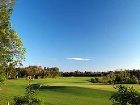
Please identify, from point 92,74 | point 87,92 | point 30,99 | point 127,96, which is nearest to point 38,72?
point 92,74

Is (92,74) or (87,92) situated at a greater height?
(92,74)

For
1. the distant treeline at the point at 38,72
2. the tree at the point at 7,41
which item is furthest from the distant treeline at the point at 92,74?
the tree at the point at 7,41

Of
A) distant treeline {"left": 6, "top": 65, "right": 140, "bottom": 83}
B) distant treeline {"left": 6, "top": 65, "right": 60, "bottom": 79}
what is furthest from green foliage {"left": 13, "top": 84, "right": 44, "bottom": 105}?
distant treeline {"left": 6, "top": 65, "right": 60, "bottom": 79}

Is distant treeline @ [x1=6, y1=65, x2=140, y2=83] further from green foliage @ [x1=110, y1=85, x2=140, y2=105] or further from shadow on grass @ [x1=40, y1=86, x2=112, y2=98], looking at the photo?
green foliage @ [x1=110, y1=85, x2=140, y2=105]

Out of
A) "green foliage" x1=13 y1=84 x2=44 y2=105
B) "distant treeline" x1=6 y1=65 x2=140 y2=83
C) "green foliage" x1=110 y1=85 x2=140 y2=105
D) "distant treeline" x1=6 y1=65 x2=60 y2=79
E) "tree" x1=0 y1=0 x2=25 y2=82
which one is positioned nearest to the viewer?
"green foliage" x1=110 y1=85 x2=140 y2=105

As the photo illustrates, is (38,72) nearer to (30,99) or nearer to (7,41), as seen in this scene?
(7,41)

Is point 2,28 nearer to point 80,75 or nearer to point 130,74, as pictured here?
point 130,74

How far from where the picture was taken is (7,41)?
44125mm

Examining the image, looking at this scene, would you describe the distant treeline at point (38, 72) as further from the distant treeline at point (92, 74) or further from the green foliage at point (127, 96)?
the green foliage at point (127, 96)

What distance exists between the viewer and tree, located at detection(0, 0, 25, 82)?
43594 mm

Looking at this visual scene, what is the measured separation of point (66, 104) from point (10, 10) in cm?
1428

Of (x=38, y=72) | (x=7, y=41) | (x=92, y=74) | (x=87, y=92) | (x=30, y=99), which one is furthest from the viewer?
(x=92, y=74)

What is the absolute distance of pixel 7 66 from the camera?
44281 mm

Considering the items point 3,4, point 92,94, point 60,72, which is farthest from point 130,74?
point 60,72
